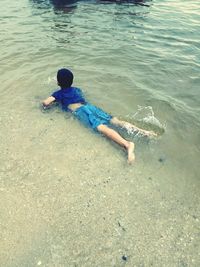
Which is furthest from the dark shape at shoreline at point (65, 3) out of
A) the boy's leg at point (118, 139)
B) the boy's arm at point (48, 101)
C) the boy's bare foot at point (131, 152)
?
the boy's bare foot at point (131, 152)

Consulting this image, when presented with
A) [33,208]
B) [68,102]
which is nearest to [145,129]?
[68,102]

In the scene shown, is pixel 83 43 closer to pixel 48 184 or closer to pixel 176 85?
pixel 176 85

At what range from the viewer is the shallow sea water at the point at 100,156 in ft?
15.4

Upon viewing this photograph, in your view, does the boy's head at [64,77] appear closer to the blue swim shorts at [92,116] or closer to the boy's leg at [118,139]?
the blue swim shorts at [92,116]

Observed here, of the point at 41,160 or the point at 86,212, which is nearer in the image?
the point at 86,212

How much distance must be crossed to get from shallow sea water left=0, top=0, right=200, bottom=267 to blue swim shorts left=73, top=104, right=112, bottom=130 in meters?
0.19

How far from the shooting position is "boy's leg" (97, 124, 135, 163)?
6229 millimetres

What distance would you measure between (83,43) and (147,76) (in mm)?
2987

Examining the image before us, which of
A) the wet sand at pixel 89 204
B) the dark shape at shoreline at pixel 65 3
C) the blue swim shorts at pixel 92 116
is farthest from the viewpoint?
the dark shape at shoreline at pixel 65 3

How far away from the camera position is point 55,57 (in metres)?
10.3

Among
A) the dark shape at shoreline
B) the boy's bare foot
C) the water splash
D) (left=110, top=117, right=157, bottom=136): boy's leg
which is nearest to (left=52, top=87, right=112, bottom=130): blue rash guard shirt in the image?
(left=110, top=117, right=157, bottom=136): boy's leg

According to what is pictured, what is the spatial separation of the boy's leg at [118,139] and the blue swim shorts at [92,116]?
170 mm

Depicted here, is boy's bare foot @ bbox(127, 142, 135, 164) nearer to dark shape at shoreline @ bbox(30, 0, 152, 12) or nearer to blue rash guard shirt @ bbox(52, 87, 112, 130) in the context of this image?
blue rash guard shirt @ bbox(52, 87, 112, 130)

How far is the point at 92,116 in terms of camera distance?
711 centimetres
